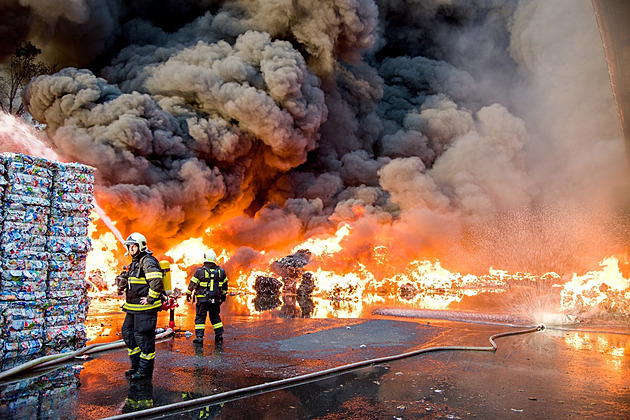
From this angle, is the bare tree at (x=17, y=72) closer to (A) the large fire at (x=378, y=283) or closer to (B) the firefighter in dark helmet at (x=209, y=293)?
(A) the large fire at (x=378, y=283)

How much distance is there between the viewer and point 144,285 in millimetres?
6297

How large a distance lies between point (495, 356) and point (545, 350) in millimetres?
1160

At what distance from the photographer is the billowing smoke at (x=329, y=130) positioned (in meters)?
21.0

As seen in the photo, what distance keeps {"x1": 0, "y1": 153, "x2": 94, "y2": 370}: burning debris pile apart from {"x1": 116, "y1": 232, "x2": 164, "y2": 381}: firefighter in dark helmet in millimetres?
1850

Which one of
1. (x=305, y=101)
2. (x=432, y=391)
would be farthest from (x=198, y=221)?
(x=432, y=391)

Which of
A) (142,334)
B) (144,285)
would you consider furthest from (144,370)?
(144,285)

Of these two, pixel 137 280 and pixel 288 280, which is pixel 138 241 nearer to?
pixel 137 280

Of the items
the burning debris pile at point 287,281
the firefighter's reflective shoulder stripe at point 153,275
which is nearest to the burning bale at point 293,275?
the burning debris pile at point 287,281

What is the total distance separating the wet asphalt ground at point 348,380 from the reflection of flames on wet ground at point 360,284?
434cm

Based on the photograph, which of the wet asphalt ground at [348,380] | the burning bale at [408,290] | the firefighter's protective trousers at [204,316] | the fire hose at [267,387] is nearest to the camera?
the fire hose at [267,387]

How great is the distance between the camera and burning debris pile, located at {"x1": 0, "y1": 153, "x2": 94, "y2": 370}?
707 centimetres

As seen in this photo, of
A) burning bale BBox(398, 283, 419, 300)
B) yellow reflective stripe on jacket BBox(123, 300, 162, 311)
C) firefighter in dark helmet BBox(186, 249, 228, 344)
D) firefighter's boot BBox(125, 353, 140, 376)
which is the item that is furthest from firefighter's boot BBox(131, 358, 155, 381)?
burning bale BBox(398, 283, 419, 300)

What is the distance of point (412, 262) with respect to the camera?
24.8m

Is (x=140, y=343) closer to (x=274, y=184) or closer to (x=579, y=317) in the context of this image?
(x=579, y=317)
